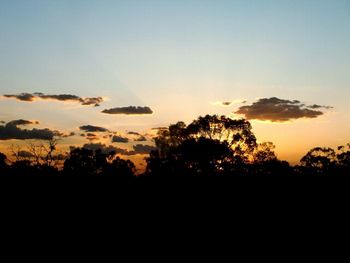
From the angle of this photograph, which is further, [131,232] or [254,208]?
[254,208]

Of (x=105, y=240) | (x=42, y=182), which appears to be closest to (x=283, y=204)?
(x=105, y=240)

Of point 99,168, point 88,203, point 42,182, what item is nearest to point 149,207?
point 88,203

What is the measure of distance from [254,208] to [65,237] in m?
15.9

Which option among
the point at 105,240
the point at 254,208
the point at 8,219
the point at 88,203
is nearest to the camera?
the point at 105,240

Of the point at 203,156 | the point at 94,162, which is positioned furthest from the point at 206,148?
the point at 94,162

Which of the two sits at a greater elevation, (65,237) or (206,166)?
A: (206,166)

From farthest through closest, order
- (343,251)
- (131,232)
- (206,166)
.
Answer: (206,166) → (131,232) → (343,251)

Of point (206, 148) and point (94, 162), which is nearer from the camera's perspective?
point (206, 148)

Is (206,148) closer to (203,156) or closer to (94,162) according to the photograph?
(203,156)

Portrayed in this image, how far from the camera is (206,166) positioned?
223ft

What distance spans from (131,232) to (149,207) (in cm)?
837

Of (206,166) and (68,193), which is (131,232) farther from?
(206,166)

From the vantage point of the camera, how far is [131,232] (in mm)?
27875

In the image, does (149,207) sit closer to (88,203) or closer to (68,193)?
(88,203)
